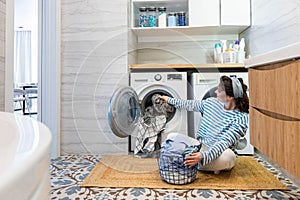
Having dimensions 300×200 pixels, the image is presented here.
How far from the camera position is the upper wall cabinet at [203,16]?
2.74 meters

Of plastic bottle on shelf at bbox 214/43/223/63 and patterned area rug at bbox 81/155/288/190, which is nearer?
patterned area rug at bbox 81/155/288/190

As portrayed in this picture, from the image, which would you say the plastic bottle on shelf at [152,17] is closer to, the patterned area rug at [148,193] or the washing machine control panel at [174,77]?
the washing machine control panel at [174,77]

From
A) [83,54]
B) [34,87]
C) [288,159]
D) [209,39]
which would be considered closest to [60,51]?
[83,54]

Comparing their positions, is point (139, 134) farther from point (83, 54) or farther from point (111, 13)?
point (111, 13)

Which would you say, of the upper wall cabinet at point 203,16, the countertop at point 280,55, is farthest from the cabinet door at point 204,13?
the countertop at point 280,55

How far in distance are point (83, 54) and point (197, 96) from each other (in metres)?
1.21

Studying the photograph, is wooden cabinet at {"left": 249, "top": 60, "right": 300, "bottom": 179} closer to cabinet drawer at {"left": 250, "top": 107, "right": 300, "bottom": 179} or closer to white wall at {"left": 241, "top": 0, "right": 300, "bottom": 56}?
cabinet drawer at {"left": 250, "top": 107, "right": 300, "bottom": 179}

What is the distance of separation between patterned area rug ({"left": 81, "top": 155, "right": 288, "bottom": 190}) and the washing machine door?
0.31m

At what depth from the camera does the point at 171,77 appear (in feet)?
8.22

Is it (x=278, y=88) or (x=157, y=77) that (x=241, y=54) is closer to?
(x=157, y=77)

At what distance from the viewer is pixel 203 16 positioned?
2.78 metres

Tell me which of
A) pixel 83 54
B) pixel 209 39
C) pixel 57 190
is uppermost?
pixel 209 39

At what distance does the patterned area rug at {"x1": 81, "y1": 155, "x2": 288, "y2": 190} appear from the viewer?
1.73 meters

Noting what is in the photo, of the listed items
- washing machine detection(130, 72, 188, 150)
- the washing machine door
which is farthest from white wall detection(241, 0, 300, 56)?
the washing machine door
